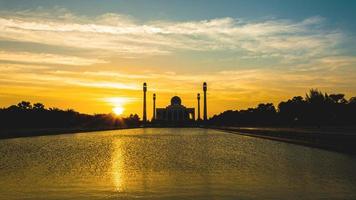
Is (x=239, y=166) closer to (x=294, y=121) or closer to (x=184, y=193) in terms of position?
(x=184, y=193)

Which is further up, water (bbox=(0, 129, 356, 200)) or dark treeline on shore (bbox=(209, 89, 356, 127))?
dark treeline on shore (bbox=(209, 89, 356, 127))

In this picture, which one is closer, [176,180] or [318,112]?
[176,180]

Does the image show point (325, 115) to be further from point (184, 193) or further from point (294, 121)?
point (184, 193)

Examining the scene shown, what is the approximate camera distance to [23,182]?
16859mm

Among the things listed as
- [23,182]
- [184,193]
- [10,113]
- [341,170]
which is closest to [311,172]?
[341,170]

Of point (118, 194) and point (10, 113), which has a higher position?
point (10, 113)

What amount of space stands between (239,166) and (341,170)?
422 cm

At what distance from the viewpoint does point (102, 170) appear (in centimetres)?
2127

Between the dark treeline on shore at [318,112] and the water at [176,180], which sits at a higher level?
the dark treeline on shore at [318,112]

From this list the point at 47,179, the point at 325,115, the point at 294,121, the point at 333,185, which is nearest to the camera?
Result: the point at 333,185

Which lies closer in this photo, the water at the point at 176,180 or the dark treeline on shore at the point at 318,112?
the water at the point at 176,180

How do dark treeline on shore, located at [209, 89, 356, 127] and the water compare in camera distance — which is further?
dark treeline on shore, located at [209, 89, 356, 127]

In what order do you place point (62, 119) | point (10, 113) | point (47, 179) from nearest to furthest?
1. point (47, 179)
2. point (10, 113)
3. point (62, 119)

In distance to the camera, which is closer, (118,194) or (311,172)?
(118,194)
